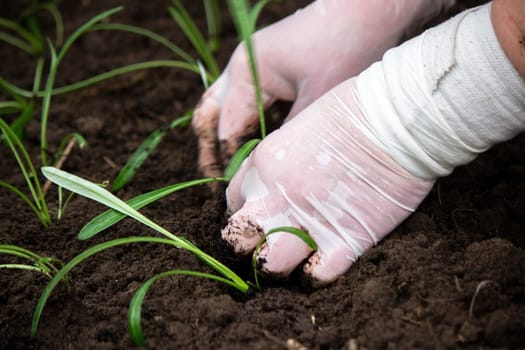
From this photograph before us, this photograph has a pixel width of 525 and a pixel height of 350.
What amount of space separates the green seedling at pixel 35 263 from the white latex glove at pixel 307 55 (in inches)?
16.6

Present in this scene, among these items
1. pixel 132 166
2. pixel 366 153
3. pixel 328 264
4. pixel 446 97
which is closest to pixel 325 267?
pixel 328 264

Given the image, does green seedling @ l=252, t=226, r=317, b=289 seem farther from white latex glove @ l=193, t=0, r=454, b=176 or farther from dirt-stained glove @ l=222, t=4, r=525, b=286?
white latex glove @ l=193, t=0, r=454, b=176

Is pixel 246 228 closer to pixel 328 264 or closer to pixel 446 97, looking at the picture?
pixel 328 264

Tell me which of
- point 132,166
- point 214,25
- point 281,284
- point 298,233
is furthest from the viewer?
point 214,25

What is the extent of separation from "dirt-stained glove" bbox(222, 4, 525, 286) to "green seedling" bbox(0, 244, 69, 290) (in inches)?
12.8

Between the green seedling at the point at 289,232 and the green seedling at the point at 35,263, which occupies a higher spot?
the green seedling at the point at 35,263

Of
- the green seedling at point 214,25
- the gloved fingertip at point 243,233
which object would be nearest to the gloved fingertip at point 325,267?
the gloved fingertip at point 243,233

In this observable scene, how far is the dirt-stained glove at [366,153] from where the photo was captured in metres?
1.01

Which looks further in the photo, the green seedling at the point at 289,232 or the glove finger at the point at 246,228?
the glove finger at the point at 246,228

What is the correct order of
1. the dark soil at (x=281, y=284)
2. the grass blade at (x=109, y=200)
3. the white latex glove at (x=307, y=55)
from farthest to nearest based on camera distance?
the white latex glove at (x=307, y=55), the grass blade at (x=109, y=200), the dark soil at (x=281, y=284)

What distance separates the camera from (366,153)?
1073mm

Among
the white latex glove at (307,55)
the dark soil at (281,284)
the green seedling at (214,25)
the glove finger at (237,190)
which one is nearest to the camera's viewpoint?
the dark soil at (281,284)

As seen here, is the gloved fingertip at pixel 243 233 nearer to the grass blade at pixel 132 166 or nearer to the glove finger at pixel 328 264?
the glove finger at pixel 328 264

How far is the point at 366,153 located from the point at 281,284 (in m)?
0.30
